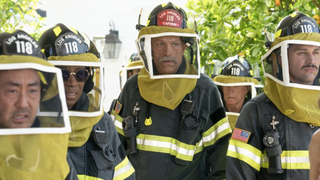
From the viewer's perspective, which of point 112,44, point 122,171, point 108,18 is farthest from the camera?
point 108,18

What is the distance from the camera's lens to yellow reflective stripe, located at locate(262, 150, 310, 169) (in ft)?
9.00

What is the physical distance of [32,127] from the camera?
73.8 inches

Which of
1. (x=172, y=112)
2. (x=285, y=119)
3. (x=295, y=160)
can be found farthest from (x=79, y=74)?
(x=295, y=160)

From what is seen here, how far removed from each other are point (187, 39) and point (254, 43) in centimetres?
163

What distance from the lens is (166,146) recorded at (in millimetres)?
3246

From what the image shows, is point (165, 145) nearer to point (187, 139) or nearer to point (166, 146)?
point (166, 146)

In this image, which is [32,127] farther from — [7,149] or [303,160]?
[303,160]

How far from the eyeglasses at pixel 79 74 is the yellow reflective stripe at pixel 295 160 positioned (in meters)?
1.38

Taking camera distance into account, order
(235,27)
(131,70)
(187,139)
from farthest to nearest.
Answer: (131,70) → (235,27) → (187,139)

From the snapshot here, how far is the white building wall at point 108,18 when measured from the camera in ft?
30.1

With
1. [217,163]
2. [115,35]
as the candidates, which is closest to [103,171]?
[217,163]

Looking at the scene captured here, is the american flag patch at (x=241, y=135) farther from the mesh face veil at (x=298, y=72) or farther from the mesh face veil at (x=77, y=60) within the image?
the mesh face veil at (x=77, y=60)

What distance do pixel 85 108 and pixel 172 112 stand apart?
91 centimetres

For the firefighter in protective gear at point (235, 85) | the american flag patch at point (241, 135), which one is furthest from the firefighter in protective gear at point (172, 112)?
the firefighter in protective gear at point (235, 85)
